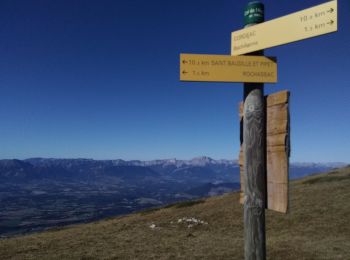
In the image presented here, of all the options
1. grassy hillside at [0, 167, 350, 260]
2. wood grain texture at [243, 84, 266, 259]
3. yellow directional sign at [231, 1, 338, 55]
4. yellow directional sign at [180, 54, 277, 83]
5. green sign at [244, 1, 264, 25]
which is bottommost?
grassy hillside at [0, 167, 350, 260]

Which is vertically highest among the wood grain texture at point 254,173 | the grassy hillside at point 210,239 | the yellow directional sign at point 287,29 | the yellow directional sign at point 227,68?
the yellow directional sign at point 287,29

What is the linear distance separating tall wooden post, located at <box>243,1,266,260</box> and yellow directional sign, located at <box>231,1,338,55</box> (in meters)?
0.71

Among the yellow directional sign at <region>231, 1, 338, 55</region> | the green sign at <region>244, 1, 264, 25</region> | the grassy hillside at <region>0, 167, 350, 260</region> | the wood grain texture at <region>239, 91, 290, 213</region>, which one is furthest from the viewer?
the grassy hillside at <region>0, 167, 350, 260</region>

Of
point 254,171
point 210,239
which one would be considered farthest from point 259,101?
point 210,239

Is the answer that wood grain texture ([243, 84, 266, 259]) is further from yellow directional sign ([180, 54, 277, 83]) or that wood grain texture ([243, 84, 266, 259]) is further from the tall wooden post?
yellow directional sign ([180, 54, 277, 83])

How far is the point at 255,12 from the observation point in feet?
21.4

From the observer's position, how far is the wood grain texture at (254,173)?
6086mm

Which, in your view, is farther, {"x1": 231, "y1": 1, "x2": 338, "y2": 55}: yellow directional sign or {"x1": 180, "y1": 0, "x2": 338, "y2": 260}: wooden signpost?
{"x1": 180, "y1": 0, "x2": 338, "y2": 260}: wooden signpost

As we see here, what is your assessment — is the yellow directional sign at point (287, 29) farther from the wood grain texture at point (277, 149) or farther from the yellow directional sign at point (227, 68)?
the wood grain texture at point (277, 149)

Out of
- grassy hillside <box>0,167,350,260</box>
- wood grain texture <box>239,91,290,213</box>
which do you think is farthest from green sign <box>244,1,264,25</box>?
grassy hillside <box>0,167,350,260</box>

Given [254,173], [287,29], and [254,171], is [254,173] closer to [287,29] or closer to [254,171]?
[254,171]

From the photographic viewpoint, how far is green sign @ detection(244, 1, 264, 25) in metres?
6.47

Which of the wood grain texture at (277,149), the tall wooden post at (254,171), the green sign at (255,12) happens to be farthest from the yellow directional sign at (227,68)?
the green sign at (255,12)

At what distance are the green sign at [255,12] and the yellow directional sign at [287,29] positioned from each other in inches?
6.1
